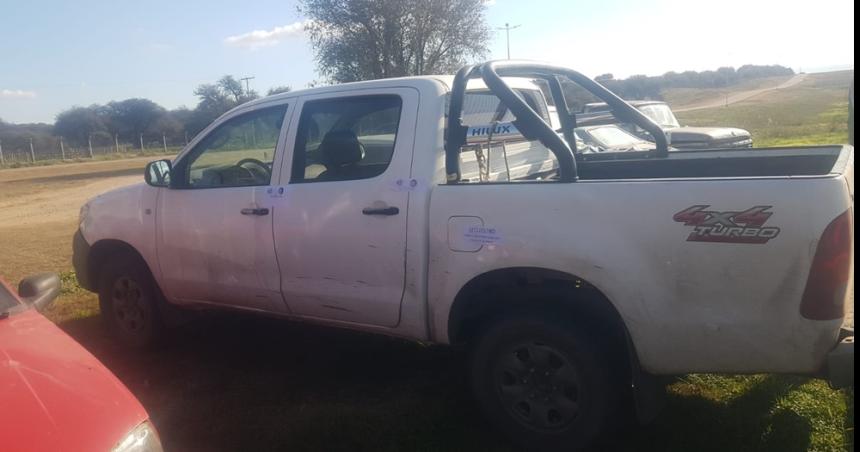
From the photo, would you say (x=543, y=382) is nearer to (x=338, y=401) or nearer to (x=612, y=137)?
(x=338, y=401)

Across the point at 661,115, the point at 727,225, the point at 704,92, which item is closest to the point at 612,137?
the point at 661,115

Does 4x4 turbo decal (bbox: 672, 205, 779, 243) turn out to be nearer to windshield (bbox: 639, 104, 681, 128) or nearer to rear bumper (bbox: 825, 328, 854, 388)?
rear bumper (bbox: 825, 328, 854, 388)

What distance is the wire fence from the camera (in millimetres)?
48406

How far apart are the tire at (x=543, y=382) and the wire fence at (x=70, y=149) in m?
48.5

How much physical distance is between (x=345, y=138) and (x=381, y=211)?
69 centimetres

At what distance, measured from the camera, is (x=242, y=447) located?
4117 millimetres

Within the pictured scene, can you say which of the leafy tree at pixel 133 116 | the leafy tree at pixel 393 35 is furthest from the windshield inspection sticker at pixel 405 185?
the leafy tree at pixel 133 116

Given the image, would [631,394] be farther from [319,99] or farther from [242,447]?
[319,99]

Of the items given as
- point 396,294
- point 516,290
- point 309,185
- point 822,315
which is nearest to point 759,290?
point 822,315

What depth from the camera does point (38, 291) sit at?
3.46m

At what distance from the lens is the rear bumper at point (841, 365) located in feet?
10.0

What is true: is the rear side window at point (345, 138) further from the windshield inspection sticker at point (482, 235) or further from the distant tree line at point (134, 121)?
the distant tree line at point (134, 121)

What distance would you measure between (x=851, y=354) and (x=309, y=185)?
10.1 ft

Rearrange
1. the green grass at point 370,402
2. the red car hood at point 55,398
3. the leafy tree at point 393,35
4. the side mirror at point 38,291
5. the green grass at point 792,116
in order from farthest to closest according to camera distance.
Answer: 1. the leafy tree at point 393,35
2. the green grass at point 792,116
3. the green grass at point 370,402
4. the side mirror at point 38,291
5. the red car hood at point 55,398
